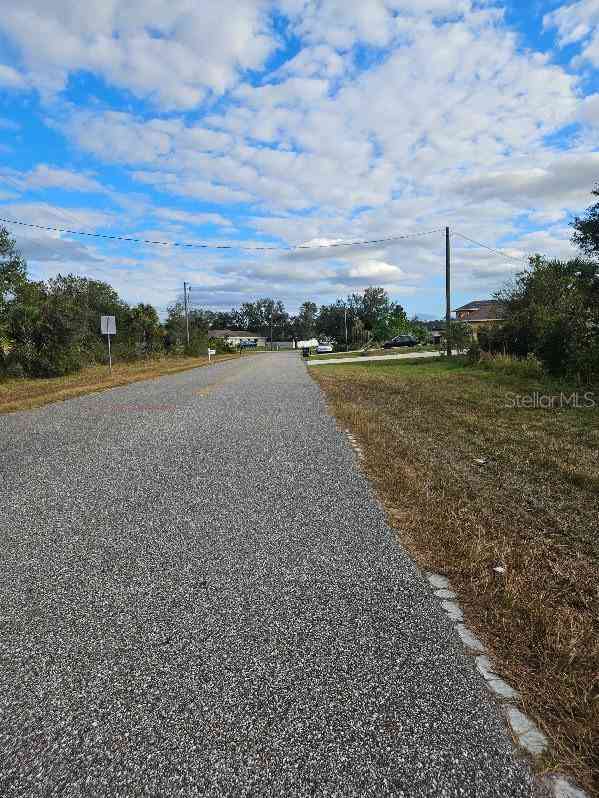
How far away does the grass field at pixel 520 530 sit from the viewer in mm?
1854

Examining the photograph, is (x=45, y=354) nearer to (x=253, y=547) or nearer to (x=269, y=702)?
(x=253, y=547)

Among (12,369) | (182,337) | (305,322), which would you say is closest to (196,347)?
(182,337)

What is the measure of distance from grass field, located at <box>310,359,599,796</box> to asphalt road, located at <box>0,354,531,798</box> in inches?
8.6

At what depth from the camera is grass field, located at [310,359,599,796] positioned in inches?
73.0

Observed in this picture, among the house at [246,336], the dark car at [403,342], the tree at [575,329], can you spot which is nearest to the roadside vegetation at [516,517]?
the tree at [575,329]

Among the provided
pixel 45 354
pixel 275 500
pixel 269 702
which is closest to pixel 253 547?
pixel 275 500

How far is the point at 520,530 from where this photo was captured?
352 centimetres

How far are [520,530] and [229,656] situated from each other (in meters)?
2.47

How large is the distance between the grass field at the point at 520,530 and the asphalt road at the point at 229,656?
0.72 feet

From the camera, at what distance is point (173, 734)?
1.64 meters

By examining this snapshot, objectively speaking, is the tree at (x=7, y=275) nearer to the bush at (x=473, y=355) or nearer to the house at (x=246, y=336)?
the bush at (x=473, y=355)

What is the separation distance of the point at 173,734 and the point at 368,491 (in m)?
2.92

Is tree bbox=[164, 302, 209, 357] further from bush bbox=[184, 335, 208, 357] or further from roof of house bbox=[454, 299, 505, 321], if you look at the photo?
roof of house bbox=[454, 299, 505, 321]

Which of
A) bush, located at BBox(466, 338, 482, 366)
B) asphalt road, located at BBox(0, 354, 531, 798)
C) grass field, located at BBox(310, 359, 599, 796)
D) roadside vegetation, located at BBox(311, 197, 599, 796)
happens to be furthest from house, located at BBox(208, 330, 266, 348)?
asphalt road, located at BBox(0, 354, 531, 798)
